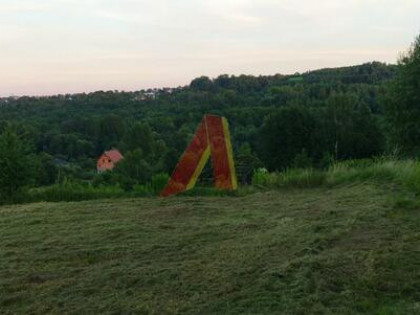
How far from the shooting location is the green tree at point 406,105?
18.8 m

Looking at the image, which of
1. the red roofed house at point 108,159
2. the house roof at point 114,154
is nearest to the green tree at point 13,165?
the red roofed house at point 108,159

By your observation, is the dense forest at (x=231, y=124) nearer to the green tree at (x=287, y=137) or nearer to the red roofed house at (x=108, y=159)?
the green tree at (x=287, y=137)

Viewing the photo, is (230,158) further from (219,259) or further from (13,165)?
(219,259)

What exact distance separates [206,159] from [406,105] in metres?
13.4

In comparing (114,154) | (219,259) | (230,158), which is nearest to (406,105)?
(230,158)

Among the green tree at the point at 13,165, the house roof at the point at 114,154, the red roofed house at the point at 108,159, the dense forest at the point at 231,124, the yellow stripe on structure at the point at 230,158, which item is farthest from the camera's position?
the house roof at the point at 114,154

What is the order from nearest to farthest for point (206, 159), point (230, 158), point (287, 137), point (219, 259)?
point (219, 259)
point (230, 158)
point (206, 159)
point (287, 137)

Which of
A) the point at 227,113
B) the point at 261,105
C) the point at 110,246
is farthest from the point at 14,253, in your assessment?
the point at 261,105

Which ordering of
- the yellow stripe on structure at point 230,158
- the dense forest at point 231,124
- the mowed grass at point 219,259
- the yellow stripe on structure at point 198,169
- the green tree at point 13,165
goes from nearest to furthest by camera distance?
the mowed grass at point 219,259, the yellow stripe on structure at point 230,158, the yellow stripe on structure at point 198,169, the green tree at point 13,165, the dense forest at point 231,124

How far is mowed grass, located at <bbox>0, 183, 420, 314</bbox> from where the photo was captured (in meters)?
2.93

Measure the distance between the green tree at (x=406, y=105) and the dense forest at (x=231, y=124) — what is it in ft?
0.12

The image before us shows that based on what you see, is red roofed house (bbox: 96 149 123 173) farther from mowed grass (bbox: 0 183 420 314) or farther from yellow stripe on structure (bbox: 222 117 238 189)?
mowed grass (bbox: 0 183 420 314)

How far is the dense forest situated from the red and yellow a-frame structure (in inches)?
43.0

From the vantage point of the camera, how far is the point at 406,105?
19.2m
